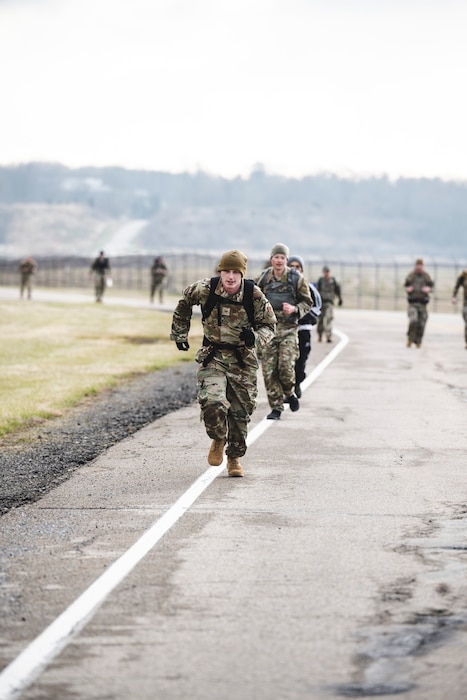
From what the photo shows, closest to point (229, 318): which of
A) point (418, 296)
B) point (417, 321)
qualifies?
point (418, 296)

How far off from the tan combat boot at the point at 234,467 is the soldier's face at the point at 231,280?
1392 millimetres

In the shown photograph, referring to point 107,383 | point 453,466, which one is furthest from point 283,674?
point 107,383

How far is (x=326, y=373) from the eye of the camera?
20531 millimetres

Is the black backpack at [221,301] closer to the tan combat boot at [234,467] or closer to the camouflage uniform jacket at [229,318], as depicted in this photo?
the camouflage uniform jacket at [229,318]

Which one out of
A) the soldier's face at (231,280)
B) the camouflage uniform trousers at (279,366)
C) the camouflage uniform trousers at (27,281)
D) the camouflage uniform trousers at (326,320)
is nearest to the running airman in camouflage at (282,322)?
the camouflage uniform trousers at (279,366)

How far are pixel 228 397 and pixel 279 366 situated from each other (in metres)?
3.82

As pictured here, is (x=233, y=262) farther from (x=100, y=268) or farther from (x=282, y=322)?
(x=100, y=268)

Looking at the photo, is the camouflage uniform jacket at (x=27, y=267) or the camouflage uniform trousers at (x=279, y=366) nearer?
the camouflage uniform trousers at (x=279, y=366)

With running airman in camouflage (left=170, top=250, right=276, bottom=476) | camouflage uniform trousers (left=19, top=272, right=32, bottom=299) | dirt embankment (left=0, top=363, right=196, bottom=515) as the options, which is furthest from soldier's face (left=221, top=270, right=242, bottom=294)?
A: camouflage uniform trousers (left=19, top=272, right=32, bottom=299)

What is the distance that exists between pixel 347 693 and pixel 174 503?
417 centimetres

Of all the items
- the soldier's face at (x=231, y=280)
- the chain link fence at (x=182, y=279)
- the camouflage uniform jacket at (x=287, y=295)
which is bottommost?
the chain link fence at (x=182, y=279)

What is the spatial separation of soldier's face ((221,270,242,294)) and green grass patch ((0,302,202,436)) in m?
4.84

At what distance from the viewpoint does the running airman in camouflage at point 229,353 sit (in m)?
9.98

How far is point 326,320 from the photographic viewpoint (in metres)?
28.3
